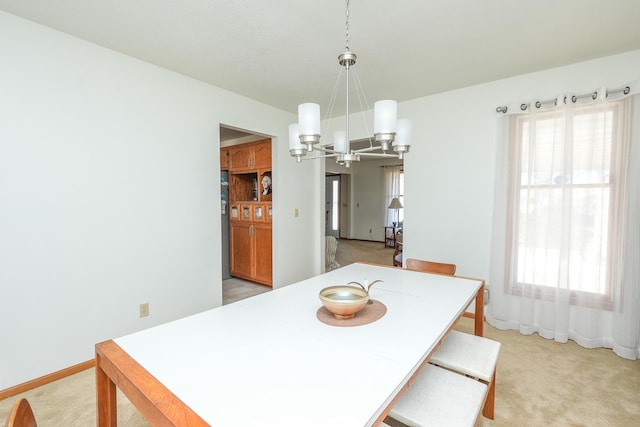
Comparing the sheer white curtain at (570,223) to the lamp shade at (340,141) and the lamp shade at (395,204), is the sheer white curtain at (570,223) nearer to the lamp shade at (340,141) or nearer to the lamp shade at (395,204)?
the lamp shade at (340,141)

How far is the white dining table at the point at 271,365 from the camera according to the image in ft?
2.52

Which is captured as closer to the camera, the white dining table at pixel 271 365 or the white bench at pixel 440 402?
the white dining table at pixel 271 365

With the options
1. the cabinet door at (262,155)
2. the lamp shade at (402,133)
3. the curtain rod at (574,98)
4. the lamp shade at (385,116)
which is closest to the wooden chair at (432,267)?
the lamp shade at (402,133)

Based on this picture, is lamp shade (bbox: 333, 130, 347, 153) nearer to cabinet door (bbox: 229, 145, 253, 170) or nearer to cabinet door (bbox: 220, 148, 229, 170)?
cabinet door (bbox: 229, 145, 253, 170)

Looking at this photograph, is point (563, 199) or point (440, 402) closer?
point (440, 402)

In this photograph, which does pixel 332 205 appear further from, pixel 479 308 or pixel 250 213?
pixel 479 308

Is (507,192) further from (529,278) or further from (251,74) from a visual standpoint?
(251,74)

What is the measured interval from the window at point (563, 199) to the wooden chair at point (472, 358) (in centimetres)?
148

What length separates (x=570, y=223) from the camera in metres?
2.50

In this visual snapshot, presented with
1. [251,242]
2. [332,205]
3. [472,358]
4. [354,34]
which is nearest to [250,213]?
[251,242]

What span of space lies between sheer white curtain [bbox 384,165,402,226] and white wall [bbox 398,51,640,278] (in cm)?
445

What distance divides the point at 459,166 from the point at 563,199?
3.04ft

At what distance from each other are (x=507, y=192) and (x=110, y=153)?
3431 mm

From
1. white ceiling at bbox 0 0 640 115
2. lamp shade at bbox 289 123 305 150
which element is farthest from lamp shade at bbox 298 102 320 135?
white ceiling at bbox 0 0 640 115
